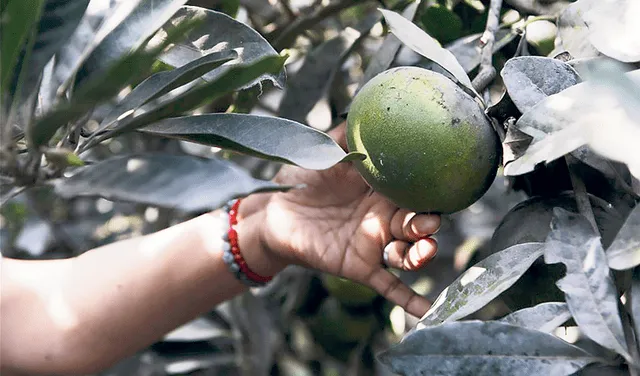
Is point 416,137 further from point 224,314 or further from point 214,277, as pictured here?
point 224,314

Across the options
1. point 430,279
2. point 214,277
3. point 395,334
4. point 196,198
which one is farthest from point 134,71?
point 395,334

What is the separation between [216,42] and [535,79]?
37 cm

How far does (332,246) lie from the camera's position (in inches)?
40.1

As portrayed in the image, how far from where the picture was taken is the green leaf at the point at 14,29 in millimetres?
542

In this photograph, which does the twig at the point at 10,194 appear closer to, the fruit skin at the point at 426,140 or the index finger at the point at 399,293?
the fruit skin at the point at 426,140

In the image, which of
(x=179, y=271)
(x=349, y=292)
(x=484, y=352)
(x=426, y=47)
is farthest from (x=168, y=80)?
(x=349, y=292)

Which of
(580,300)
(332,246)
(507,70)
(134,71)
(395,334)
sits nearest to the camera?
(134,71)

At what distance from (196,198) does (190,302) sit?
699 mm

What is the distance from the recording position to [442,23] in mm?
1012

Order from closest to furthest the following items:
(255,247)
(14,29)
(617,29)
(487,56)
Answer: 1. (14,29)
2. (617,29)
3. (487,56)
4. (255,247)

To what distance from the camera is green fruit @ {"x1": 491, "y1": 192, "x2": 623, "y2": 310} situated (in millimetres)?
707

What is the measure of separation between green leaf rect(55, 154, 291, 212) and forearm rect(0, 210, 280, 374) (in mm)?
549

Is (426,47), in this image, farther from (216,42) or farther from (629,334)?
(629,334)

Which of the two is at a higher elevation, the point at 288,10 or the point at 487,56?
the point at 487,56
